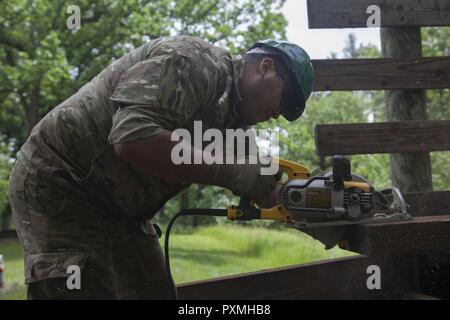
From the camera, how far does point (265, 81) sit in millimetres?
2273

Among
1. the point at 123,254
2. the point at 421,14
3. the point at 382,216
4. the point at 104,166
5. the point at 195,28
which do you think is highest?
the point at 195,28

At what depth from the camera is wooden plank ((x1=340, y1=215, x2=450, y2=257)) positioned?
69.9 inches

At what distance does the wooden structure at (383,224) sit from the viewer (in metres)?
1.82

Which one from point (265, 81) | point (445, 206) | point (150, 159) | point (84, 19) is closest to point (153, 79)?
point (150, 159)

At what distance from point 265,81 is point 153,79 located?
0.54 meters

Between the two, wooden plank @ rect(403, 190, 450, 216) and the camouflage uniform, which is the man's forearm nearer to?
the camouflage uniform

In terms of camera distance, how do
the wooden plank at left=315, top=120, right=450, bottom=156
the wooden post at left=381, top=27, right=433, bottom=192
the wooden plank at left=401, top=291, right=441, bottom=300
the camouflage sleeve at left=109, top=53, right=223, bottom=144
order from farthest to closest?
the wooden post at left=381, top=27, right=433, bottom=192, the wooden plank at left=315, top=120, right=450, bottom=156, the wooden plank at left=401, top=291, right=441, bottom=300, the camouflage sleeve at left=109, top=53, right=223, bottom=144

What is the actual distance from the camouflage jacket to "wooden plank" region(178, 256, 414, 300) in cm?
47

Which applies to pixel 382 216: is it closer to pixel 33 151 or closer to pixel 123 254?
pixel 123 254

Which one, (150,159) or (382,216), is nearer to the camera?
(150,159)

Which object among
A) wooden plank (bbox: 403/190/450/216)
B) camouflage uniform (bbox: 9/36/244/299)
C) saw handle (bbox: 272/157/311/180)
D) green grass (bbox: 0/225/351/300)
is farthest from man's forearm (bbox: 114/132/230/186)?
green grass (bbox: 0/225/351/300)

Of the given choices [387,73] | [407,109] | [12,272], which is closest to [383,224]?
[387,73]

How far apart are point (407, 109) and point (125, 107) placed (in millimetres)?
2344

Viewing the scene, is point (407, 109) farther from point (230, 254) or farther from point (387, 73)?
point (230, 254)
